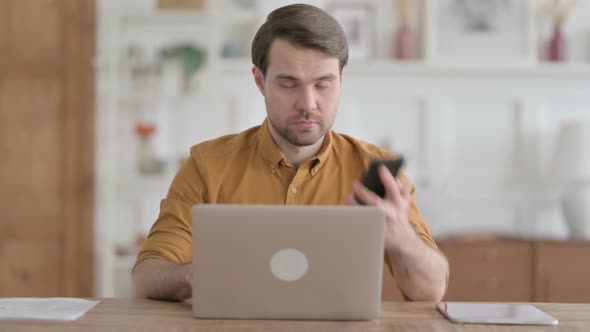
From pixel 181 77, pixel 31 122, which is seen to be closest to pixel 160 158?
pixel 181 77

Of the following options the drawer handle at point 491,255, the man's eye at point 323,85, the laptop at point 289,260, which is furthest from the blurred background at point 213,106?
the laptop at point 289,260

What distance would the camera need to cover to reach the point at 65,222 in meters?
4.07

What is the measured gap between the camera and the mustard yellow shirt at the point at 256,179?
1968mm

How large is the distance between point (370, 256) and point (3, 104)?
329 centimetres

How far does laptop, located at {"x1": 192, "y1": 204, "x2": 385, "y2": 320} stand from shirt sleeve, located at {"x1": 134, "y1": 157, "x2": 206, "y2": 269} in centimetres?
49

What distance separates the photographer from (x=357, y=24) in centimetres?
414

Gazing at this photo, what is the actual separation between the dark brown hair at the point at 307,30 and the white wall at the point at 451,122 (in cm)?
218

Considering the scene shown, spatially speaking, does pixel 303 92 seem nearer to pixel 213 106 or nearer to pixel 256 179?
pixel 256 179

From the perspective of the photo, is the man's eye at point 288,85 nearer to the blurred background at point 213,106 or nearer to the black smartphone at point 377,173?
the black smartphone at point 377,173

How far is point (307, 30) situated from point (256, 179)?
434 millimetres

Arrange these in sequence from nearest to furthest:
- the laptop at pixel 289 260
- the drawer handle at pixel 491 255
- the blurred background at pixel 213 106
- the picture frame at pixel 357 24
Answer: the laptop at pixel 289 260
the drawer handle at pixel 491 255
the blurred background at pixel 213 106
the picture frame at pixel 357 24

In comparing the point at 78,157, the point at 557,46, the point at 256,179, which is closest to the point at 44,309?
the point at 256,179

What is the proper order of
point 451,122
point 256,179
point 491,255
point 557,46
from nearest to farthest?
point 256,179 → point 491,255 → point 557,46 → point 451,122

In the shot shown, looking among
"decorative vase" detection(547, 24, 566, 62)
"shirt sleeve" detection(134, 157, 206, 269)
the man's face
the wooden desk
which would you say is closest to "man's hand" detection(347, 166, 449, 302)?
the wooden desk
